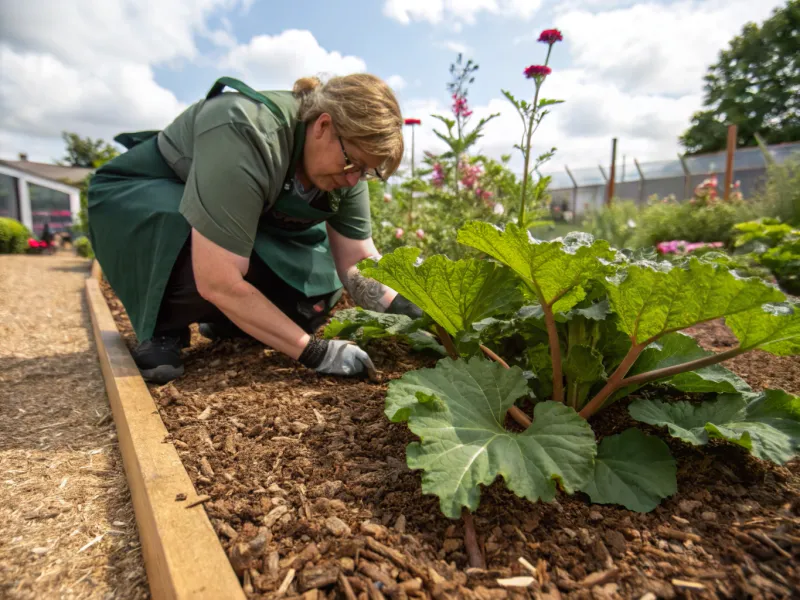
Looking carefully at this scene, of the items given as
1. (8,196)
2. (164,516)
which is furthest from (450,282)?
(8,196)

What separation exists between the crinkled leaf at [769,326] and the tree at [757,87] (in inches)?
1033

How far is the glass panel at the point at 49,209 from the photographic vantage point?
607 inches

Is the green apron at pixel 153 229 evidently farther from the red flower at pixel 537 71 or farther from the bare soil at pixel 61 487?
the red flower at pixel 537 71

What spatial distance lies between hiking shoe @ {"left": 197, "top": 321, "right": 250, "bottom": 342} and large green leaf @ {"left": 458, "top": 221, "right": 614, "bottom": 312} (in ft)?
5.07

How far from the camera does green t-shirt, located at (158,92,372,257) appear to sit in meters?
1.73

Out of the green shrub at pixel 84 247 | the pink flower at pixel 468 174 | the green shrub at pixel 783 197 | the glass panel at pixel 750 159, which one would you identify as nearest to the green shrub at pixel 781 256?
the green shrub at pixel 783 197

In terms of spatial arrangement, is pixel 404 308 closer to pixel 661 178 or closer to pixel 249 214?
pixel 249 214

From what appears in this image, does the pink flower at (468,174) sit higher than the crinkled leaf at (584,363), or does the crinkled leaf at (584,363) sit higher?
the pink flower at (468,174)

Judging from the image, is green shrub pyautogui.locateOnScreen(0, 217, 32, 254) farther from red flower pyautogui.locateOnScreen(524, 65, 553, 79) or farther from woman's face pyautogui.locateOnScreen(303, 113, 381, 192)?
red flower pyautogui.locateOnScreen(524, 65, 553, 79)

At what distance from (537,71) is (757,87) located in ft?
95.9

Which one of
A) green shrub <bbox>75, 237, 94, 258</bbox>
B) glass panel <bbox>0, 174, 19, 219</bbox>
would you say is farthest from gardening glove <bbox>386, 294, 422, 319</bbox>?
glass panel <bbox>0, 174, 19, 219</bbox>

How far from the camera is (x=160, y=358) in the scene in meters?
2.04

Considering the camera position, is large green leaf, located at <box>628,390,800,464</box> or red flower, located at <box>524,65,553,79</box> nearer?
large green leaf, located at <box>628,390,800,464</box>

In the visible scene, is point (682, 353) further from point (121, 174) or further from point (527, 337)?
point (121, 174)
